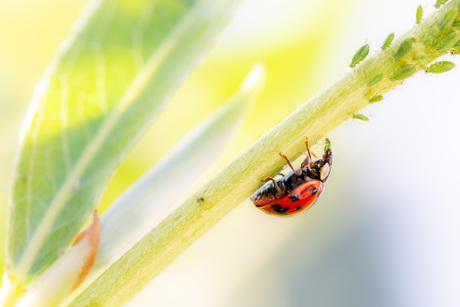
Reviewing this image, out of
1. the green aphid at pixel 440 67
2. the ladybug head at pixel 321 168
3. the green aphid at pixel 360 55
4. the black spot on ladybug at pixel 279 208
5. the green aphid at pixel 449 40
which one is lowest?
the green aphid at pixel 449 40


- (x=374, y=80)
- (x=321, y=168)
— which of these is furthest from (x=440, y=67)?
(x=321, y=168)

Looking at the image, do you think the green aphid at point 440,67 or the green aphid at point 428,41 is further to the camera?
the green aphid at point 440,67

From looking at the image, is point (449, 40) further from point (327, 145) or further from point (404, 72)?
point (327, 145)

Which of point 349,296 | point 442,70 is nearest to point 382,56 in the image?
point 442,70

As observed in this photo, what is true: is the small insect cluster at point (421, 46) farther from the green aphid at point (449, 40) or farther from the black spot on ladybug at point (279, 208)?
the black spot on ladybug at point (279, 208)

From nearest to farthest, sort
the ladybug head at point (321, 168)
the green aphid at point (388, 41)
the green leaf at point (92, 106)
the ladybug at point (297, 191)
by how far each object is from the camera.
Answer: the green leaf at point (92, 106)
the green aphid at point (388, 41)
the ladybug at point (297, 191)
the ladybug head at point (321, 168)

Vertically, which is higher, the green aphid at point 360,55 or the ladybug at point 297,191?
the ladybug at point 297,191

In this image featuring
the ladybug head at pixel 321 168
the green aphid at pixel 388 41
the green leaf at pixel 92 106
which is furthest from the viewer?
the ladybug head at pixel 321 168

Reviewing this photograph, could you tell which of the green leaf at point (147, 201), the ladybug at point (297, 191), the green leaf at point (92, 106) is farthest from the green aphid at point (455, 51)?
the ladybug at point (297, 191)
